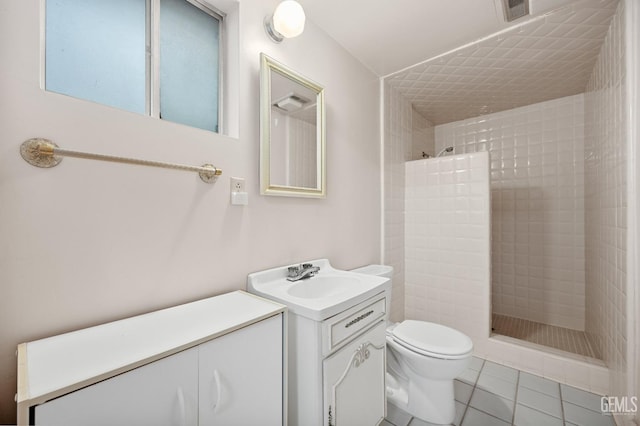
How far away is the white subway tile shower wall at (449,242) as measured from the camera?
213 centimetres

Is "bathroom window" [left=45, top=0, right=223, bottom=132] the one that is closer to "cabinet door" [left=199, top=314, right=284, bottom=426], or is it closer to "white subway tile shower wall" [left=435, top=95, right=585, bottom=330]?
"cabinet door" [left=199, top=314, right=284, bottom=426]

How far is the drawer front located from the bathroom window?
1044 mm

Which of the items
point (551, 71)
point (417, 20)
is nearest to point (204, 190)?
point (417, 20)

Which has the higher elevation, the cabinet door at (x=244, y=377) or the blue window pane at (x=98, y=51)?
the blue window pane at (x=98, y=51)

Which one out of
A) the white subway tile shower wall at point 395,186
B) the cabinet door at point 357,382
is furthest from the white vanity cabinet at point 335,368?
the white subway tile shower wall at point 395,186

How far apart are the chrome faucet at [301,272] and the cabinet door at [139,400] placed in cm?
68

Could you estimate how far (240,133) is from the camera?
1.23m

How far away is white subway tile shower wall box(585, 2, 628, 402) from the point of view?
1.41 metres

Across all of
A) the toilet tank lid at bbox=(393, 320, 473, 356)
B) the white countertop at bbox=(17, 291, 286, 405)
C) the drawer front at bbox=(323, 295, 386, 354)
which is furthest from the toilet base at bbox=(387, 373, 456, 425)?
the white countertop at bbox=(17, 291, 286, 405)

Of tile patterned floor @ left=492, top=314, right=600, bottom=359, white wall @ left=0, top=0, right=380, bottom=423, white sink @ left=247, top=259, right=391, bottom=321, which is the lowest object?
tile patterned floor @ left=492, top=314, right=600, bottom=359

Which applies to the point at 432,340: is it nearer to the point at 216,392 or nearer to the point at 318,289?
the point at 318,289

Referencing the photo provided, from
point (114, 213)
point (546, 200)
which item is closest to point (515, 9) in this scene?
point (546, 200)

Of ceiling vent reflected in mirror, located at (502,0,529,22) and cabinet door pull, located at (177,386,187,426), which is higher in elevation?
ceiling vent reflected in mirror, located at (502,0,529,22)

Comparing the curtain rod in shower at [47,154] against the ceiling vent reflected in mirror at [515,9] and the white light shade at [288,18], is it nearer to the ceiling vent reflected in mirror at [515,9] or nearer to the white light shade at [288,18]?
the white light shade at [288,18]
